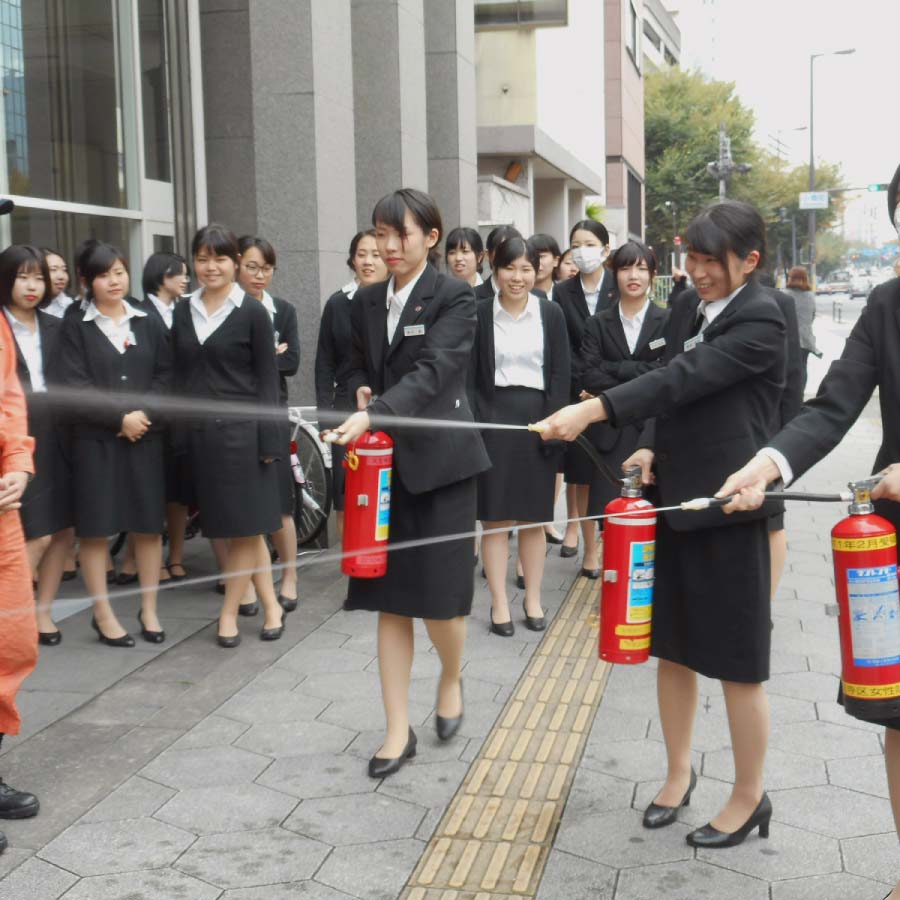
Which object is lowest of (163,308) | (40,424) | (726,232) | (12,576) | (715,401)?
(12,576)

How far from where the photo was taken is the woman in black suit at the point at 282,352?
686 centimetres

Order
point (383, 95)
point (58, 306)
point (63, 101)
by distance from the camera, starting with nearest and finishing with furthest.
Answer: point (58, 306) → point (63, 101) → point (383, 95)

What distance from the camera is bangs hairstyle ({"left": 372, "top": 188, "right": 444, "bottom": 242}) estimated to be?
175 inches

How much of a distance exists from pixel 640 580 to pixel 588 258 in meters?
4.28

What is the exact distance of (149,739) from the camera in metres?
4.86

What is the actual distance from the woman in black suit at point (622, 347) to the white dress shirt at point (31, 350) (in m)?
2.87

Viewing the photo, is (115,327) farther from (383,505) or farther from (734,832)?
(734,832)

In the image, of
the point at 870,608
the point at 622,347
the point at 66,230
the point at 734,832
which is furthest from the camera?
the point at 66,230

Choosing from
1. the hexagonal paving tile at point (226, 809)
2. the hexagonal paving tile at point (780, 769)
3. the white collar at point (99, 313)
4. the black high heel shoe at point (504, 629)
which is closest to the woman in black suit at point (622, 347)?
the black high heel shoe at point (504, 629)

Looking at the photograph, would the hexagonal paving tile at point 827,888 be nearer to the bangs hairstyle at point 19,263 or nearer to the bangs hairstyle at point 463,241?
the bangs hairstyle at point 19,263

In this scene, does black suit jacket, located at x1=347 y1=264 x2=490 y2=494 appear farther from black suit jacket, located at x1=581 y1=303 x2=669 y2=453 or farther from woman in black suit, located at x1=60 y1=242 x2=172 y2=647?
black suit jacket, located at x1=581 y1=303 x2=669 y2=453

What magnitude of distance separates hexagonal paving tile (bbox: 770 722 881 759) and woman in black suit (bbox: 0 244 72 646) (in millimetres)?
3539

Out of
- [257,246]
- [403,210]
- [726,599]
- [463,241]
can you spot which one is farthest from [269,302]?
[726,599]

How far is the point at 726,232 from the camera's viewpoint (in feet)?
12.2
